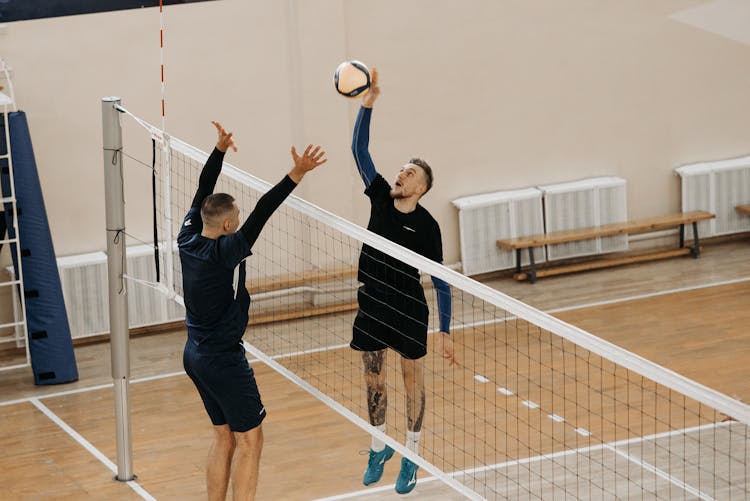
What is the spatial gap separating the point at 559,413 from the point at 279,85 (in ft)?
13.9

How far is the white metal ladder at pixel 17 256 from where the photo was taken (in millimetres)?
9969

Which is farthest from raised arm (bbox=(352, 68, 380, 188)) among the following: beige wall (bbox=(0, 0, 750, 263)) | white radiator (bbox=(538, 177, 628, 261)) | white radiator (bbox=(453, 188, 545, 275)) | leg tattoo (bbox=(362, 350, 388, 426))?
white radiator (bbox=(538, 177, 628, 261))

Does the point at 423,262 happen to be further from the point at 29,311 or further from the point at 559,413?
the point at 29,311

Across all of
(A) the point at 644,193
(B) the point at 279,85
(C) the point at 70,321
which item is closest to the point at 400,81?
(B) the point at 279,85

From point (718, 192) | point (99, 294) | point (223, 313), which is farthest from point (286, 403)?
point (718, 192)

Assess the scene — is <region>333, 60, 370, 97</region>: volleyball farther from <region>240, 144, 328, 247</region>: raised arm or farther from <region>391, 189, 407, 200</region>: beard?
<region>240, 144, 328, 247</region>: raised arm

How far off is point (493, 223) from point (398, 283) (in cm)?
563

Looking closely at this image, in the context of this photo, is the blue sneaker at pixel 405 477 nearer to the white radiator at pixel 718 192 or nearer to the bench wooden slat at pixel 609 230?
the bench wooden slat at pixel 609 230

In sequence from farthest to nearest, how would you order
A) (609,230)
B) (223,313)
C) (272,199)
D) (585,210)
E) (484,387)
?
(585,210)
(609,230)
(484,387)
(223,313)
(272,199)

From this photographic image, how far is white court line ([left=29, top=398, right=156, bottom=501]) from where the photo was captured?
26.5 ft

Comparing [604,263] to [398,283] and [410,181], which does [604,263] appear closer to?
[398,283]

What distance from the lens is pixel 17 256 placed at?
1011 cm

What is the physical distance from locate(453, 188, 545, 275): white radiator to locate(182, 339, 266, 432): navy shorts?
19.3 feet

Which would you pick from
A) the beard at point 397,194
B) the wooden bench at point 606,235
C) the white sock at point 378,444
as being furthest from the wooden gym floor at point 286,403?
the beard at point 397,194
